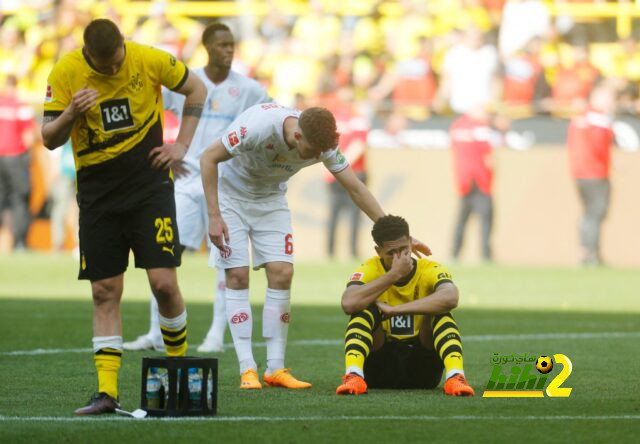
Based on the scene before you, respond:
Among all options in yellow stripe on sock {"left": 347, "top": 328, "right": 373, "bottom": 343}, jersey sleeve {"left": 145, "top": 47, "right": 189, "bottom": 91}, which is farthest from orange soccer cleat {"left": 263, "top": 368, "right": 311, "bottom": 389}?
jersey sleeve {"left": 145, "top": 47, "right": 189, "bottom": 91}

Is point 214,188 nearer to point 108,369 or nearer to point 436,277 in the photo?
point 436,277

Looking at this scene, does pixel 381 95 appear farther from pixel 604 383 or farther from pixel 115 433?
pixel 115 433

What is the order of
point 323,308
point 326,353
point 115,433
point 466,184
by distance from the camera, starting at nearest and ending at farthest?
point 115,433
point 326,353
point 323,308
point 466,184

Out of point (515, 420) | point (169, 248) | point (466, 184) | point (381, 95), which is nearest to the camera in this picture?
point (515, 420)

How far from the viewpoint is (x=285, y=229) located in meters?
9.32

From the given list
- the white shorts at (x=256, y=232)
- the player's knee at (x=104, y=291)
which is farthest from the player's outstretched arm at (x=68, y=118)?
the white shorts at (x=256, y=232)

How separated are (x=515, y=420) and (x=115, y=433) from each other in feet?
6.44

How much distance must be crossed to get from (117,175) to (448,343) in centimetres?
214

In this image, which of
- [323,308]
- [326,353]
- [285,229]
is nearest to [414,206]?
[323,308]

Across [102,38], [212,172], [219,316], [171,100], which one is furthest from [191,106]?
[219,316]

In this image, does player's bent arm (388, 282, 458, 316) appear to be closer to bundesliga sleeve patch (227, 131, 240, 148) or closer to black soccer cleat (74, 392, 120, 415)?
bundesliga sleeve patch (227, 131, 240, 148)

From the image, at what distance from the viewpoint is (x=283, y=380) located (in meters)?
8.93

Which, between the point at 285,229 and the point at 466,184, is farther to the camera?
the point at 466,184

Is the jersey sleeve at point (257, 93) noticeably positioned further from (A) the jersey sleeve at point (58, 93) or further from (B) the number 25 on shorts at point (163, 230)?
(A) the jersey sleeve at point (58, 93)
